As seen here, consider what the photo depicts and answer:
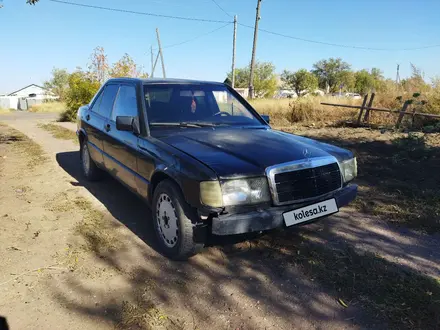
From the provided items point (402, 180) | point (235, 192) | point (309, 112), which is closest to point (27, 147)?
point (235, 192)

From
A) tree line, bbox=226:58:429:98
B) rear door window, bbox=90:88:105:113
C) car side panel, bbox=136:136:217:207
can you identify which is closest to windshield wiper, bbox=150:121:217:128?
car side panel, bbox=136:136:217:207

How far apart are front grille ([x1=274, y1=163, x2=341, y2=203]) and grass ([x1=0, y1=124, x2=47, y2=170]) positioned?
6007 mm

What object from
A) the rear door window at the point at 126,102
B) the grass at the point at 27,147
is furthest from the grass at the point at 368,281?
the grass at the point at 27,147

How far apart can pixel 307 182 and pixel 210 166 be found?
0.90 metres

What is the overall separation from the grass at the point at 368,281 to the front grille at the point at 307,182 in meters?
0.61

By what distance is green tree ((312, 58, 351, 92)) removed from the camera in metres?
69.1

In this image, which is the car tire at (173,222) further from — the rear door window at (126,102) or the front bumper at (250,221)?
the rear door window at (126,102)

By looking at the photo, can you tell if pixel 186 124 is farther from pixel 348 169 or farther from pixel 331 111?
pixel 331 111

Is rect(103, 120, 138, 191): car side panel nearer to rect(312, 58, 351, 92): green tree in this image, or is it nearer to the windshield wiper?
the windshield wiper

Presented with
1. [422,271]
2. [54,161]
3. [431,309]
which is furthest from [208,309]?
[54,161]

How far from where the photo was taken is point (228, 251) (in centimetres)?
346

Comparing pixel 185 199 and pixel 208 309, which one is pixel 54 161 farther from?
pixel 208 309

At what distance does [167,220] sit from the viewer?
10.8ft

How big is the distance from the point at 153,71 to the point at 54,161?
106 ft
